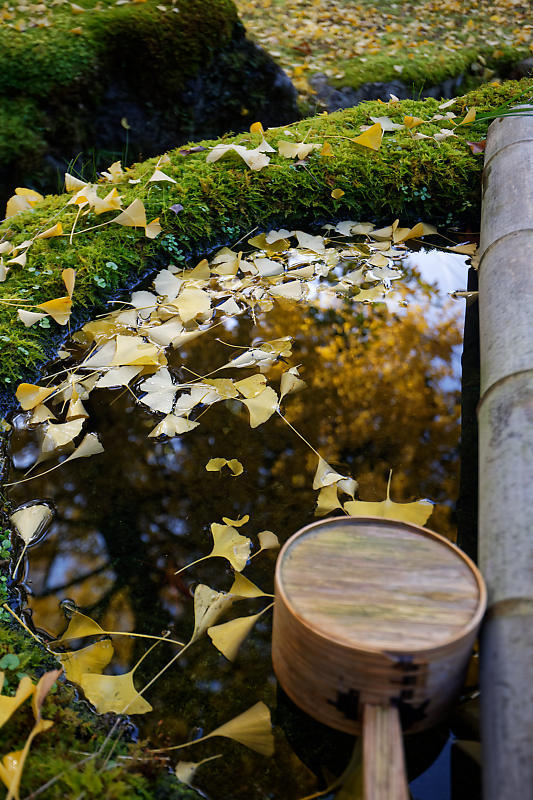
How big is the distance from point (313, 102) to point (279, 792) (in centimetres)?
501

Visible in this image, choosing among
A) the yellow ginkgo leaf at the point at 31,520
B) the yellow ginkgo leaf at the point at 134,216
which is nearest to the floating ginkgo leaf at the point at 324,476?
the yellow ginkgo leaf at the point at 31,520

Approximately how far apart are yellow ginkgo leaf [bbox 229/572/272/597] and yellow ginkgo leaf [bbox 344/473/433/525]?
0.29 metres

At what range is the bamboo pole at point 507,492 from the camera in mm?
844

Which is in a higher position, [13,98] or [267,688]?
[13,98]

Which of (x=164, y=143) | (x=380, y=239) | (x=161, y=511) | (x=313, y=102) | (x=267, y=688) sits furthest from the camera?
(x=313, y=102)

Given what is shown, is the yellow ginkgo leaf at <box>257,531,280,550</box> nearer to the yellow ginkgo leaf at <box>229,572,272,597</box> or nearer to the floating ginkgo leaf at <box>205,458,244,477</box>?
the yellow ginkgo leaf at <box>229,572,272,597</box>

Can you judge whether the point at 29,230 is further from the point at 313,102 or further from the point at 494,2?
the point at 494,2

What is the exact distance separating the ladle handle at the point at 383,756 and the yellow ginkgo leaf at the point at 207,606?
433 millimetres

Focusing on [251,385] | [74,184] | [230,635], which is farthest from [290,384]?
[74,184]

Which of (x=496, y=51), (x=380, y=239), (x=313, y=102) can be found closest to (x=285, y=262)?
(x=380, y=239)

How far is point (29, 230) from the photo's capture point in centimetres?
236

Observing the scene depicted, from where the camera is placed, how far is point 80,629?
1259 millimetres

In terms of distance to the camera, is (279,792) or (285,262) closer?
(279,792)

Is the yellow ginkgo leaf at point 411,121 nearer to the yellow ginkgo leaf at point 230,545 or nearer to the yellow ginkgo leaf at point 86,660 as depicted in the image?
the yellow ginkgo leaf at point 230,545
